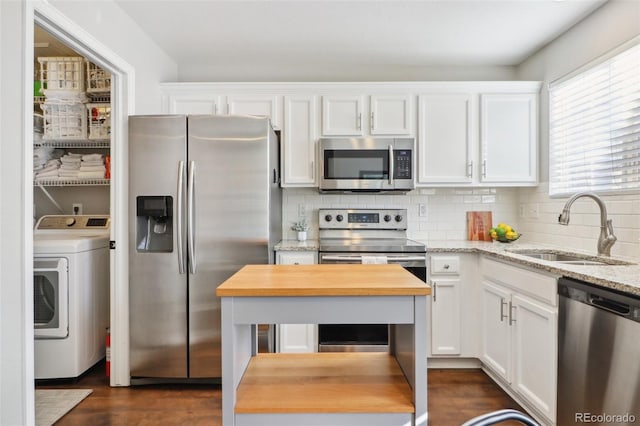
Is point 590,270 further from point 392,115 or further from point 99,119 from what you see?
point 99,119

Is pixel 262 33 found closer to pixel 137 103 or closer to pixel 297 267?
pixel 137 103

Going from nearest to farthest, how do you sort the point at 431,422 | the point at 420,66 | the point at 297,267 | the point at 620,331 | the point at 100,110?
the point at 620,331
the point at 297,267
the point at 431,422
the point at 100,110
the point at 420,66

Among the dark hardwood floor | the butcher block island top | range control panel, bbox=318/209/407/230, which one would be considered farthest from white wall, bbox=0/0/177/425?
range control panel, bbox=318/209/407/230

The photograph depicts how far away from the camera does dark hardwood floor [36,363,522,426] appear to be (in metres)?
2.23

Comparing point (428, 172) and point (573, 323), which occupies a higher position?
point (428, 172)

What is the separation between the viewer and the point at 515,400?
2.38 metres

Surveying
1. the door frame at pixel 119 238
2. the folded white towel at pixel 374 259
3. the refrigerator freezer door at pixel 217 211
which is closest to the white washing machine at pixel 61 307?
the door frame at pixel 119 238

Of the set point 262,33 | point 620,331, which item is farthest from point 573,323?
point 262,33

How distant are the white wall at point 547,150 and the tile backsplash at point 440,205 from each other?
18 cm

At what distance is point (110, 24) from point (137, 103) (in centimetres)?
54

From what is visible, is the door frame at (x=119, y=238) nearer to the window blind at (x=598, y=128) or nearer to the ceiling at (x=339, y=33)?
the ceiling at (x=339, y=33)

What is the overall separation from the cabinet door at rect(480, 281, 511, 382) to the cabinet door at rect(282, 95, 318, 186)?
1.59 meters

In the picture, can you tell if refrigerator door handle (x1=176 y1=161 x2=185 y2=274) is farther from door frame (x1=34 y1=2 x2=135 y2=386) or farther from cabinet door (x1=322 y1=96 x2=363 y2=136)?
cabinet door (x1=322 y1=96 x2=363 y2=136)

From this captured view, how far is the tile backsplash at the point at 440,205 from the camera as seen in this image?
3529 mm
